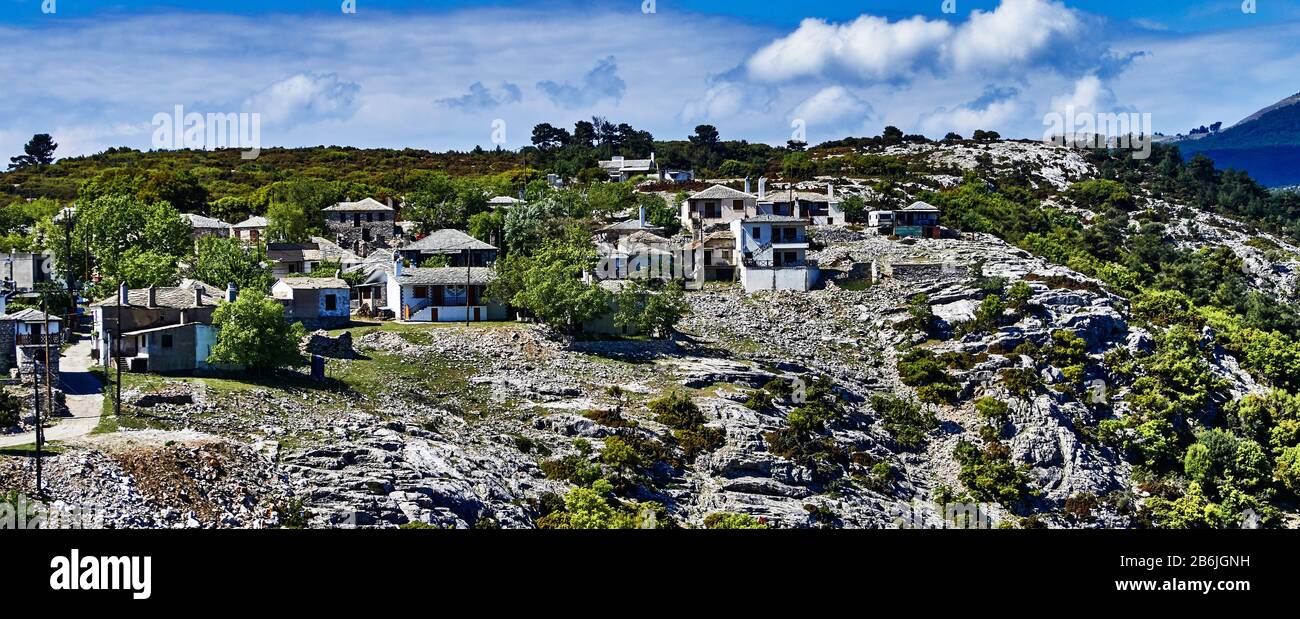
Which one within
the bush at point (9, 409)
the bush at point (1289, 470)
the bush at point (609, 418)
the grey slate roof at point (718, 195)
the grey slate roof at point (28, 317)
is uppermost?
the grey slate roof at point (718, 195)

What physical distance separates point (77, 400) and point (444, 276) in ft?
80.4

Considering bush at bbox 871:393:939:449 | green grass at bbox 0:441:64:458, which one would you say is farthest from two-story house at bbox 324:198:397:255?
green grass at bbox 0:441:64:458

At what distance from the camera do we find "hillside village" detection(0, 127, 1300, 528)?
1608 inches

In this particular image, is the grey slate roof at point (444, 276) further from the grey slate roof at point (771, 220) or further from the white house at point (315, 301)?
the grey slate roof at point (771, 220)

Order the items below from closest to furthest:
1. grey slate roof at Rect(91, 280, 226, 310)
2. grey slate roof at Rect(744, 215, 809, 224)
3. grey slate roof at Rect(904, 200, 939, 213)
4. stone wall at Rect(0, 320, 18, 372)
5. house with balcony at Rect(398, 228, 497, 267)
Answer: stone wall at Rect(0, 320, 18, 372) → grey slate roof at Rect(91, 280, 226, 310) → house with balcony at Rect(398, 228, 497, 267) → grey slate roof at Rect(744, 215, 809, 224) → grey slate roof at Rect(904, 200, 939, 213)

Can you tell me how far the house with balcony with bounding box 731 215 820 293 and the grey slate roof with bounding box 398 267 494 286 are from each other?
16083 mm

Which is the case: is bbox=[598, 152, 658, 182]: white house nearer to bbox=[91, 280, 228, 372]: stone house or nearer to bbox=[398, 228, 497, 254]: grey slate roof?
bbox=[398, 228, 497, 254]: grey slate roof

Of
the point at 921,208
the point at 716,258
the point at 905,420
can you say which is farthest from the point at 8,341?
the point at 921,208

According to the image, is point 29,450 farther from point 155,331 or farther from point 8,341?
point 8,341

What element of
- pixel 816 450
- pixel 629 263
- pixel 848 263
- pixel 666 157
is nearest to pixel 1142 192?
pixel 666 157

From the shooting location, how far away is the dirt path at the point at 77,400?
39.2m

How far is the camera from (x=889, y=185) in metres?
107

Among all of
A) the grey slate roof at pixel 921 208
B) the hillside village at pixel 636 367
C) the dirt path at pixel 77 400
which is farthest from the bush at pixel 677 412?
the grey slate roof at pixel 921 208
